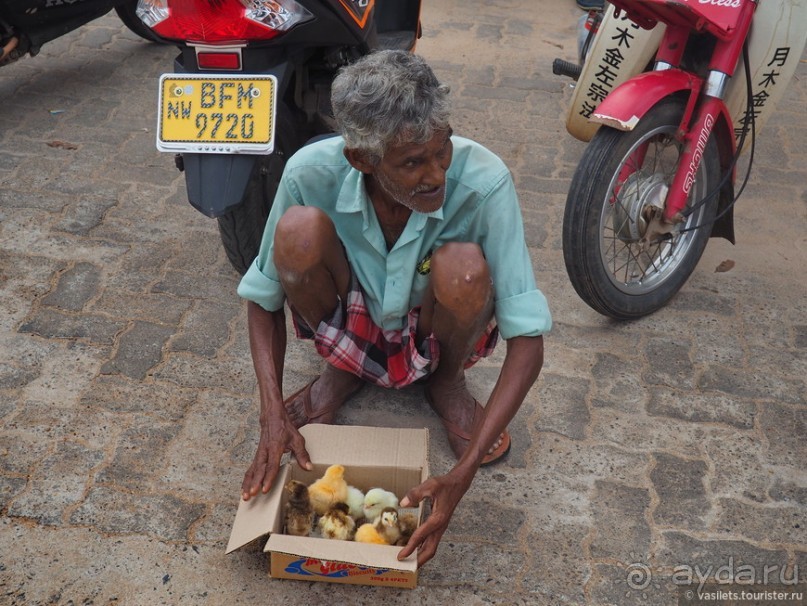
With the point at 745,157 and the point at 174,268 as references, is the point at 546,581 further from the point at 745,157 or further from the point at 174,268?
the point at 745,157

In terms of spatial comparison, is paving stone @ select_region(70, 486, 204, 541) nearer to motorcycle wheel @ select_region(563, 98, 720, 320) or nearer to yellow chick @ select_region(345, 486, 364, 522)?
yellow chick @ select_region(345, 486, 364, 522)

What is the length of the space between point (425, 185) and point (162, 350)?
1293 millimetres

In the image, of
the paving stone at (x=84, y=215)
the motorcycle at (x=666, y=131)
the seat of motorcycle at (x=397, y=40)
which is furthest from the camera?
the seat of motorcycle at (x=397, y=40)

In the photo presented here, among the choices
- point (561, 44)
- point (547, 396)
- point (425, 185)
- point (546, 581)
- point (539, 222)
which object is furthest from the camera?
point (561, 44)

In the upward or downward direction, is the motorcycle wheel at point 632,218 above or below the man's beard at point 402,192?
below

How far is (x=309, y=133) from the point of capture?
129 inches

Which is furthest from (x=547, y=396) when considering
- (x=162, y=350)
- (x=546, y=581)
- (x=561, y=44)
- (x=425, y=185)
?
(x=561, y=44)

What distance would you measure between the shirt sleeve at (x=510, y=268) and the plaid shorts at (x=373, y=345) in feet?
0.89

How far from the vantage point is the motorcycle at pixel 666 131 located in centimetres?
274

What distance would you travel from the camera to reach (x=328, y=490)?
2.14 meters

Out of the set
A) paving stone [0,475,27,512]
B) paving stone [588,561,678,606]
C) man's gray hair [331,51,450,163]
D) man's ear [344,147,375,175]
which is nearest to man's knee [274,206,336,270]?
man's ear [344,147,375,175]

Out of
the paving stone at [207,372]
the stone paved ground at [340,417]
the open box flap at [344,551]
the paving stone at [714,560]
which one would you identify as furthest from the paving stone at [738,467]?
the paving stone at [207,372]

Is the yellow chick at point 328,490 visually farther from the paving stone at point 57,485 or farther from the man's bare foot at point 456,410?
the paving stone at point 57,485

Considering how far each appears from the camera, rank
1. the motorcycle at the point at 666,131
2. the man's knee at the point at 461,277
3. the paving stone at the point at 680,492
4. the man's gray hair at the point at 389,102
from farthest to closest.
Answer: the motorcycle at the point at 666,131 < the paving stone at the point at 680,492 < the man's knee at the point at 461,277 < the man's gray hair at the point at 389,102
